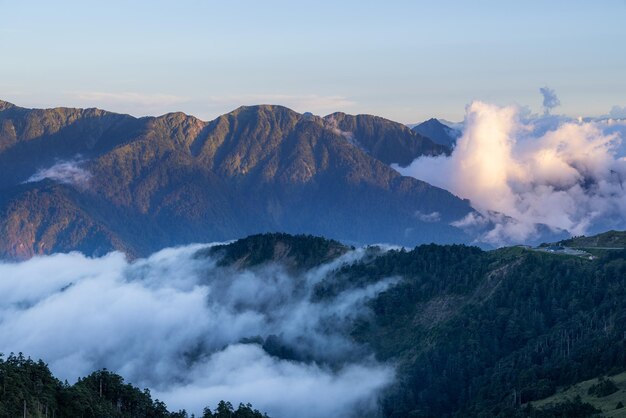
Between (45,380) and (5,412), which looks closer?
(5,412)

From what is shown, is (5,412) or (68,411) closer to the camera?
(5,412)

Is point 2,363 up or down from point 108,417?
up

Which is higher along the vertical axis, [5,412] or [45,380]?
[45,380]

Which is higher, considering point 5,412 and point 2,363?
point 2,363

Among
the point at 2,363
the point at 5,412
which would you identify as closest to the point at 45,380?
the point at 2,363

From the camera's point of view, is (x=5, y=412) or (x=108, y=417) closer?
(x=5, y=412)

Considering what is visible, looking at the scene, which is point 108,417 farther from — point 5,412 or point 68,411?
point 5,412

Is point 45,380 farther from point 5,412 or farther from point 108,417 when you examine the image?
point 5,412
